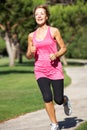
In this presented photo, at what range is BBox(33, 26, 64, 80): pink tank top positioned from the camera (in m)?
8.81

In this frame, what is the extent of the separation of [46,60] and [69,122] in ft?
7.22

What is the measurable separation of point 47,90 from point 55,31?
98cm

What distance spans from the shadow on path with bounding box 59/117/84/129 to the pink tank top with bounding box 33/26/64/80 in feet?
4.66

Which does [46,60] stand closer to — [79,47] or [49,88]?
[49,88]

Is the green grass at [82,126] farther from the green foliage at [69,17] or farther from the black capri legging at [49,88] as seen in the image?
the green foliage at [69,17]

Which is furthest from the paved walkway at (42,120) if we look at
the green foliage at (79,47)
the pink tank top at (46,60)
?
the green foliage at (79,47)

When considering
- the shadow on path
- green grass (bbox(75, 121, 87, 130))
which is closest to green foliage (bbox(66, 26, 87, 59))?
the shadow on path

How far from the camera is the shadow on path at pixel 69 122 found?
10086mm

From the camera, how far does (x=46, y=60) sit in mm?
8852

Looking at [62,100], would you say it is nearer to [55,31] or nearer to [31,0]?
[55,31]

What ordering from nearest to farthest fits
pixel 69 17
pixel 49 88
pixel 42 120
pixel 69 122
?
pixel 49 88 → pixel 69 122 → pixel 42 120 → pixel 69 17

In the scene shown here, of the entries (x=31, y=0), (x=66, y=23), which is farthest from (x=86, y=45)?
(x=31, y=0)

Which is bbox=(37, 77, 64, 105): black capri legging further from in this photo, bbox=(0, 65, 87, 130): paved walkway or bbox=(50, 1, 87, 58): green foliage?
bbox=(50, 1, 87, 58): green foliage

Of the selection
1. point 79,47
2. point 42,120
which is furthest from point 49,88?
point 79,47
